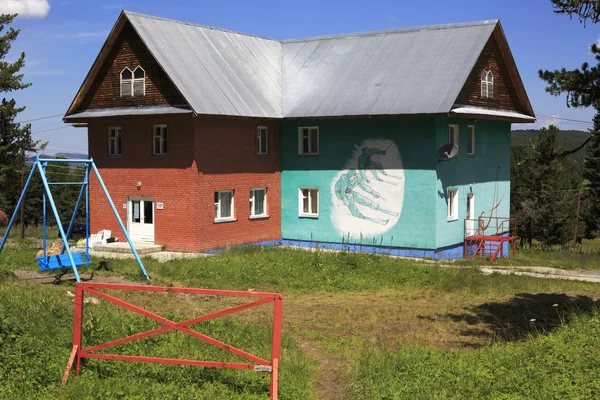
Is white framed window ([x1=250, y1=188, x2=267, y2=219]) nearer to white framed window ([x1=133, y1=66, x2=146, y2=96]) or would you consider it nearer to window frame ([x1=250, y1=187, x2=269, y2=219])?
window frame ([x1=250, y1=187, x2=269, y2=219])

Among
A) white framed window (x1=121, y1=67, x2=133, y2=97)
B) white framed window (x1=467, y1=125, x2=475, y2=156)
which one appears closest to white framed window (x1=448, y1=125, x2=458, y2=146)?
white framed window (x1=467, y1=125, x2=475, y2=156)

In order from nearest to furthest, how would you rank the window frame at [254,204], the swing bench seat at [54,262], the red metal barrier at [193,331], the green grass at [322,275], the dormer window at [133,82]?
the red metal barrier at [193,331] < the swing bench seat at [54,262] < the green grass at [322,275] < the dormer window at [133,82] < the window frame at [254,204]

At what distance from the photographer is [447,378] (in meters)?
9.30

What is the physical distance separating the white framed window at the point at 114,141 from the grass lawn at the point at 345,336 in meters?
7.75

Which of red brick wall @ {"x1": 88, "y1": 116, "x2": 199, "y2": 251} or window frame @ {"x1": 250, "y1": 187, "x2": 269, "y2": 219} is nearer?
red brick wall @ {"x1": 88, "y1": 116, "x2": 199, "y2": 251}

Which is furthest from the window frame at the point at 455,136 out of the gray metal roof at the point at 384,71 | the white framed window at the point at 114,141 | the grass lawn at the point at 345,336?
the white framed window at the point at 114,141

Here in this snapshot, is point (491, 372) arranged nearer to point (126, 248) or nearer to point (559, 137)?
point (126, 248)

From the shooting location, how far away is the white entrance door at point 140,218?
2566cm

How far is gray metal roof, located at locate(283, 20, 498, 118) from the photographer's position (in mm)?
24469

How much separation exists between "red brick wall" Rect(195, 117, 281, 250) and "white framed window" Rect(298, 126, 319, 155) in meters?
0.93

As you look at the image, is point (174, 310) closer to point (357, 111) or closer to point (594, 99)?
point (594, 99)

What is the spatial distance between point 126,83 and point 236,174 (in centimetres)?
497

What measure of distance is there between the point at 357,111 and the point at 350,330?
1287cm

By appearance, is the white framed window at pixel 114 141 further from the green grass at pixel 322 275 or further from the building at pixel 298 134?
the green grass at pixel 322 275
